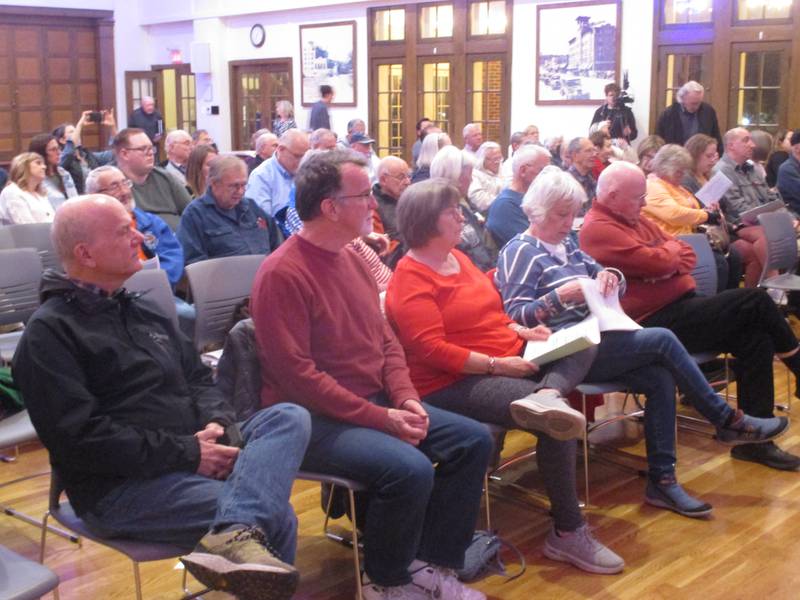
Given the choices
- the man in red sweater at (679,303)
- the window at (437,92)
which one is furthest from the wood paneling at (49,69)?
the man in red sweater at (679,303)

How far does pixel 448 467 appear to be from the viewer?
2.74m

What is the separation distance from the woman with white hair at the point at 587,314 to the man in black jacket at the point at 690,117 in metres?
6.32

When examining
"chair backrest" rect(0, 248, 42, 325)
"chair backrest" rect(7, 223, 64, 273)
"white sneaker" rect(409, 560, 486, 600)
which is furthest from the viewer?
"chair backrest" rect(7, 223, 64, 273)

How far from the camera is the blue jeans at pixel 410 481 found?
8.28 feet

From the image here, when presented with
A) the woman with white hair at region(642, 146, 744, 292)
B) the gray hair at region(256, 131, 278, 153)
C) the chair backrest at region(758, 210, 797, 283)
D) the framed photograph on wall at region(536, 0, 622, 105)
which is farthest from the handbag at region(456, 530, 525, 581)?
the framed photograph on wall at region(536, 0, 622, 105)

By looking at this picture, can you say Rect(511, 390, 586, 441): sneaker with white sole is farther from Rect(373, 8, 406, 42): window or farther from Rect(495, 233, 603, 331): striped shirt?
Rect(373, 8, 406, 42): window

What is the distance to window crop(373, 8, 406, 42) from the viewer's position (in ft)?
41.4

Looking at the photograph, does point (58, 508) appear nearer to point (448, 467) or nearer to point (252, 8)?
point (448, 467)

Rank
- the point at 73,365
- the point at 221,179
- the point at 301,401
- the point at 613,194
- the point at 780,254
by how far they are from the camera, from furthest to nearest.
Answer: the point at 780,254 → the point at 221,179 → the point at 613,194 → the point at 301,401 → the point at 73,365

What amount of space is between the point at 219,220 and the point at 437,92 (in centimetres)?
860

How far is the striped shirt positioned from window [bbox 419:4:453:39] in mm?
9258

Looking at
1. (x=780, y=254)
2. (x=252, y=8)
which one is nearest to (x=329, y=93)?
(x=252, y=8)

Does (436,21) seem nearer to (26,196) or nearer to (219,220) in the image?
(26,196)

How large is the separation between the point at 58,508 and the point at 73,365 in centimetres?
42
